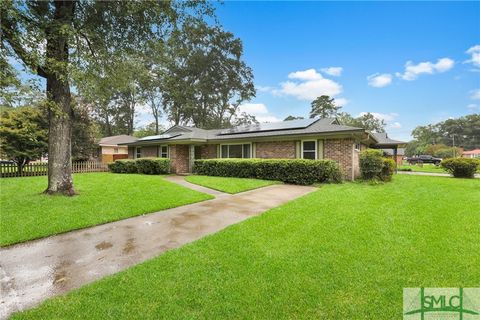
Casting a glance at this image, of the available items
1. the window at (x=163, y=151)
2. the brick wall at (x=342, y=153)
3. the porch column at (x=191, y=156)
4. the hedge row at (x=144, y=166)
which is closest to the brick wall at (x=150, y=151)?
the window at (x=163, y=151)

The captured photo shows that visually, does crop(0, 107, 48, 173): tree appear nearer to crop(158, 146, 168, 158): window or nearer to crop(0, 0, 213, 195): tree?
crop(158, 146, 168, 158): window

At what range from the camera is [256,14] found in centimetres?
1073

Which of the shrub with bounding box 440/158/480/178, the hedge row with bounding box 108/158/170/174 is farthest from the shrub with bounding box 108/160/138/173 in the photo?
the shrub with bounding box 440/158/480/178

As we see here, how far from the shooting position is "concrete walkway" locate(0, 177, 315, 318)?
2.91 metres

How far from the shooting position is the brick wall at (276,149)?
46.0ft

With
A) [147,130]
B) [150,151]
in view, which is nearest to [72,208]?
[150,151]

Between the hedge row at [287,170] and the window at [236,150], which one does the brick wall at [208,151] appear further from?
the hedge row at [287,170]

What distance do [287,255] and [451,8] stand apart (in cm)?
1070

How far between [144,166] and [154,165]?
1048mm

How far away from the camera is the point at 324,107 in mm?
51219

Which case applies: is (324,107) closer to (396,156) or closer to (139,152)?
(396,156)

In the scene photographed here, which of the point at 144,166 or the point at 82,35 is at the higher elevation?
the point at 82,35

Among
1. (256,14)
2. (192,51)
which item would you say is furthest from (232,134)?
(192,51)

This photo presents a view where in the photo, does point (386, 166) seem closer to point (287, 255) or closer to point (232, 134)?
point (232, 134)
